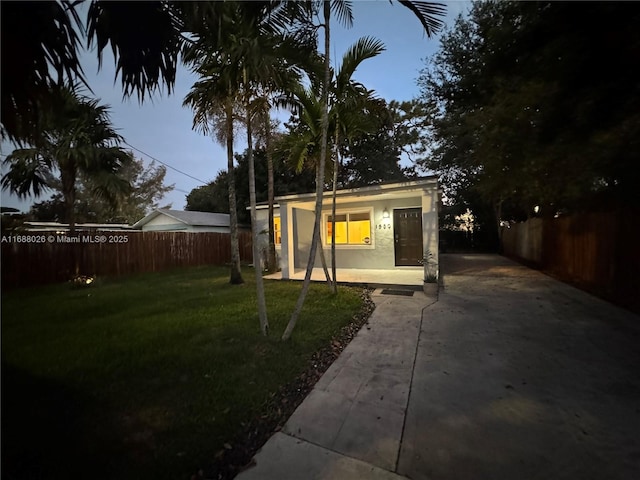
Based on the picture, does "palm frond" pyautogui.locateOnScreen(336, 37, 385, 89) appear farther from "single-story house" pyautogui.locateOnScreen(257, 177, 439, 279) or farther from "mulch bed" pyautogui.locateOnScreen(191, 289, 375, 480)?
"mulch bed" pyautogui.locateOnScreen(191, 289, 375, 480)

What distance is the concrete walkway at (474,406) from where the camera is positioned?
1.85 m

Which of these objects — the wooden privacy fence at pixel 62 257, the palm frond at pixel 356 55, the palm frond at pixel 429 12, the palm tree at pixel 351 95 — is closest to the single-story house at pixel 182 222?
the palm tree at pixel 351 95

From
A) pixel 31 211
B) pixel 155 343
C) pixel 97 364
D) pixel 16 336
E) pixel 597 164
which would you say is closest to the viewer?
pixel 16 336

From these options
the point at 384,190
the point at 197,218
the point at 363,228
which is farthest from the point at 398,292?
the point at 197,218

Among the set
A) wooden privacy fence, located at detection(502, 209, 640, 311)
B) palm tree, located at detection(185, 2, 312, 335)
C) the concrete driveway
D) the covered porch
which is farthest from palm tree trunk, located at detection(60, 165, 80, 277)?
wooden privacy fence, located at detection(502, 209, 640, 311)

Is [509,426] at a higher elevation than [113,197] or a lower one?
lower

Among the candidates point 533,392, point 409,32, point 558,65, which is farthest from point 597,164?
point 533,392

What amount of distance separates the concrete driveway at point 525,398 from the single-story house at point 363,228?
472 centimetres

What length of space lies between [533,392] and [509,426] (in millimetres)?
717

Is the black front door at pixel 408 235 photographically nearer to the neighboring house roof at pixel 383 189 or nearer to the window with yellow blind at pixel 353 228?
the window with yellow blind at pixel 353 228

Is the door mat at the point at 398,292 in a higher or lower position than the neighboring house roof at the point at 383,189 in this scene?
lower

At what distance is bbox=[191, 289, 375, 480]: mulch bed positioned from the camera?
1.83 meters

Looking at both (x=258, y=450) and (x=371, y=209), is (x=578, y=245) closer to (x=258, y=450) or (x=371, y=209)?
(x=371, y=209)

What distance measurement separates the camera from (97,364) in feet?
7.14
